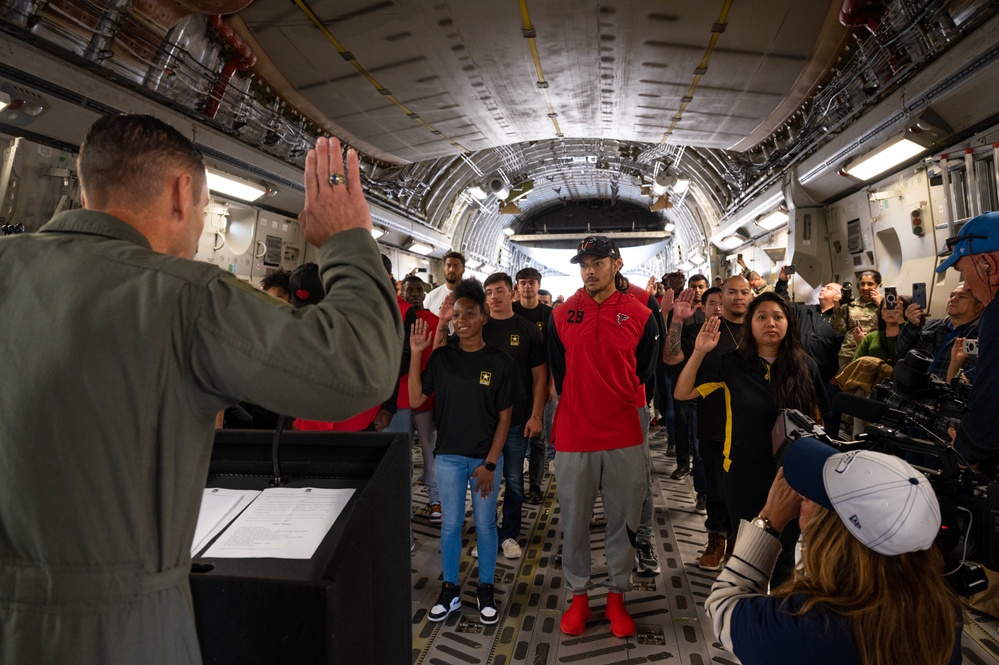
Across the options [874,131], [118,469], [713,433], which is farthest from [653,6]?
[118,469]

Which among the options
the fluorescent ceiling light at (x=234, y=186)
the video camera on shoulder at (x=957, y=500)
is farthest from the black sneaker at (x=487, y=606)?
the fluorescent ceiling light at (x=234, y=186)

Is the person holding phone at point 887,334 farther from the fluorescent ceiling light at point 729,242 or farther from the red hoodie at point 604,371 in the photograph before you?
the fluorescent ceiling light at point 729,242

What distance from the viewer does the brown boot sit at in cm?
386

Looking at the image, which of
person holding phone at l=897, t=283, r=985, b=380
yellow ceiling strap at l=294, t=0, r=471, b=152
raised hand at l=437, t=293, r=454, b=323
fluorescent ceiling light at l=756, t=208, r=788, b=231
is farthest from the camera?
fluorescent ceiling light at l=756, t=208, r=788, b=231

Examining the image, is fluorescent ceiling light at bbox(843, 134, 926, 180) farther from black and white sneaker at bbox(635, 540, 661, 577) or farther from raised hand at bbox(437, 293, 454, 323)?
raised hand at bbox(437, 293, 454, 323)

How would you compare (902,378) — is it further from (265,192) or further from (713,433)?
(265,192)

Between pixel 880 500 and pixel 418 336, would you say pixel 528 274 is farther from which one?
pixel 880 500

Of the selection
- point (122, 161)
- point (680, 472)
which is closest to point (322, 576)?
point (122, 161)

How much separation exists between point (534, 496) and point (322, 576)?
460 centimetres

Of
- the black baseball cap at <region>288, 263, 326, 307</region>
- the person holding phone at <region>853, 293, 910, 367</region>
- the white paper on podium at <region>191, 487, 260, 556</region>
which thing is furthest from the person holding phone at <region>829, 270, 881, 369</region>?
the white paper on podium at <region>191, 487, 260, 556</region>

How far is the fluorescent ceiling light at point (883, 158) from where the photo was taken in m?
5.47

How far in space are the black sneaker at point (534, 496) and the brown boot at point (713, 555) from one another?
176 cm

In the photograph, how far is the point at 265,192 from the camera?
730 centimetres

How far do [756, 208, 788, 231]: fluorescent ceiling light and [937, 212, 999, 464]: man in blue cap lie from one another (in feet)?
24.6
